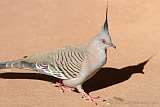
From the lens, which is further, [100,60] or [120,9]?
[120,9]

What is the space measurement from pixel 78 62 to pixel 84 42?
2537 mm

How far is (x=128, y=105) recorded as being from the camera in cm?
513

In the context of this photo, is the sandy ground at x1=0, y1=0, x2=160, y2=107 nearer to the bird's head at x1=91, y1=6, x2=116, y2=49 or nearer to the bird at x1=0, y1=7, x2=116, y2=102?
the bird at x1=0, y1=7, x2=116, y2=102

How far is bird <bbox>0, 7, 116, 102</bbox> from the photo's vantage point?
5.21 m

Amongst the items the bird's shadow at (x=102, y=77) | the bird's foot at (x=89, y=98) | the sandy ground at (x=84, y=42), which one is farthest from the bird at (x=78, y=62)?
the bird's shadow at (x=102, y=77)

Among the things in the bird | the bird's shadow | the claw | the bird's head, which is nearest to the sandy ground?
the bird's shadow

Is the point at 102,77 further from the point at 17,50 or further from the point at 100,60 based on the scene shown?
the point at 17,50

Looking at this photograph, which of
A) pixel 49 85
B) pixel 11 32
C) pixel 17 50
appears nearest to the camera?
pixel 49 85

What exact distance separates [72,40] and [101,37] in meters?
2.65

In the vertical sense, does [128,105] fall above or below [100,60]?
below

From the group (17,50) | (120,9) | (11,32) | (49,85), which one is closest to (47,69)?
(49,85)

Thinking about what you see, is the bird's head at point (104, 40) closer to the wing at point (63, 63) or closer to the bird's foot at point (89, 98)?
the wing at point (63, 63)

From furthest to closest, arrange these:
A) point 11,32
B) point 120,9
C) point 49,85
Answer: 1. point 120,9
2. point 11,32
3. point 49,85

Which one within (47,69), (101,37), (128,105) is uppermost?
(101,37)
